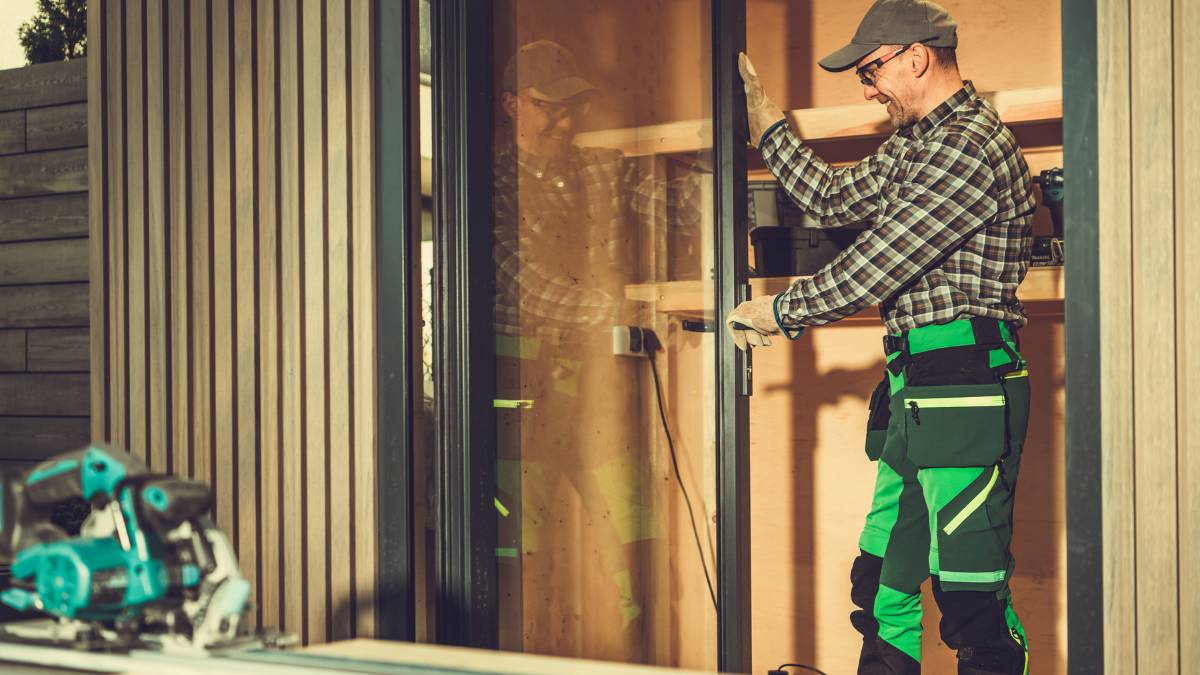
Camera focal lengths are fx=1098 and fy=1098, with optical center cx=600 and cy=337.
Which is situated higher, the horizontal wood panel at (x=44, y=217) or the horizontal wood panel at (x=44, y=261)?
the horizontal wood panel at (x=44, y=217)

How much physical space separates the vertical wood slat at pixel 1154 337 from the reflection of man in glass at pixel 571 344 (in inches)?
39.4

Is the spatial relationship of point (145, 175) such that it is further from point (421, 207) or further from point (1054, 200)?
point (1054, 200)

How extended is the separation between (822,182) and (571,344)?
68cm

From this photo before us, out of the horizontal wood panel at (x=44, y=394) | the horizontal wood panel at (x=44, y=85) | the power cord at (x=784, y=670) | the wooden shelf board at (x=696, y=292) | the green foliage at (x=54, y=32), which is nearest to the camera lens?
the wooden shelf board at (x=696, y=292)

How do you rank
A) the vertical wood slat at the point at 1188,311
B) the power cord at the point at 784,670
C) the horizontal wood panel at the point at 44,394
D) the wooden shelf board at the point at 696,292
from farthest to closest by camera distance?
1. the horizontal wood panel at the point at 44,394
2. the power cord at the point at 784,670
3. the wooden shelf board at the point at 696,292
4. the vertical wood slat at the point at 1188,311

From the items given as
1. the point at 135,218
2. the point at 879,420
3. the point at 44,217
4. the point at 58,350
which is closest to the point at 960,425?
the point at 879,420

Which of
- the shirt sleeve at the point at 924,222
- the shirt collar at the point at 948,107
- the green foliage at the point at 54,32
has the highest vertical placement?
the green foliage at the point at 54,32

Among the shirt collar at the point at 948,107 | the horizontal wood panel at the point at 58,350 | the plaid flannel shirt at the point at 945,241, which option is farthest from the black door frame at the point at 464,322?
the horizontal wood panel at the point at 58,350

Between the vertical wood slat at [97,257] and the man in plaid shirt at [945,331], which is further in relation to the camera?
the vertical wood slat at [97,257]

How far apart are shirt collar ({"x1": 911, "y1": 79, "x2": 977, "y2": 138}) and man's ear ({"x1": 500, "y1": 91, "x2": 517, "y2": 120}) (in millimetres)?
797

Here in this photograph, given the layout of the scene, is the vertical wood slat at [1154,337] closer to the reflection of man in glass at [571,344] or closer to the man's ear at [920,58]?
the man's ear at [920,58]

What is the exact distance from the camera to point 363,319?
1.98 meters

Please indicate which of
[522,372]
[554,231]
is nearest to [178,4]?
[554,231]

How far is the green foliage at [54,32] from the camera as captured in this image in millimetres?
3420
